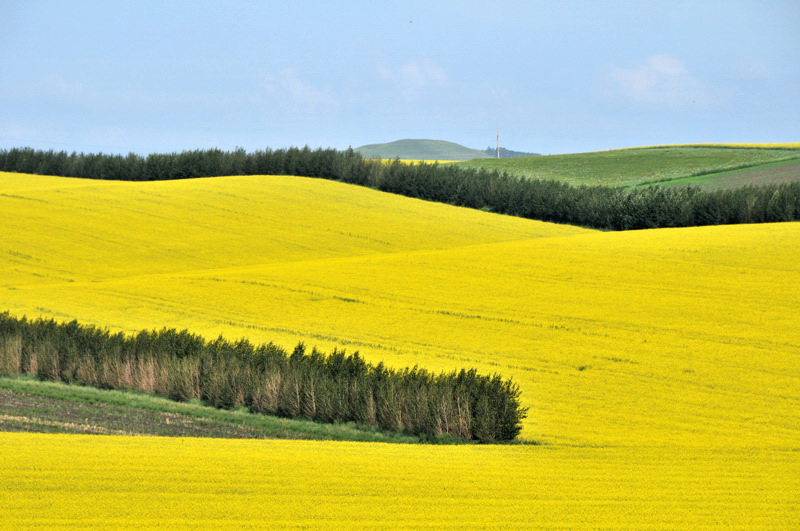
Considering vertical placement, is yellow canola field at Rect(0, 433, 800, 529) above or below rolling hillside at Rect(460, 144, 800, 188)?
below

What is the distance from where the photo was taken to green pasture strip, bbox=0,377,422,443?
11.8 meters

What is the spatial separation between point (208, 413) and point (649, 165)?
198 feet

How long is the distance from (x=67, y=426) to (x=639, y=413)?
342 inches

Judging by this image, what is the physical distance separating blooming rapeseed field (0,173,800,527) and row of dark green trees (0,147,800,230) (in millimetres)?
2930

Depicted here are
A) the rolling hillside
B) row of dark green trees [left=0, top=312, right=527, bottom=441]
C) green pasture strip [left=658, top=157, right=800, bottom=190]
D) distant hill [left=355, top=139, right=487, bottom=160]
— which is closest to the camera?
row of dark green trees [left=0, top=312, right=527, bottom=441]

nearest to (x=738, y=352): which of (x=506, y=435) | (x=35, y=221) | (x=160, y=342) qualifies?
(x=506, y=435)

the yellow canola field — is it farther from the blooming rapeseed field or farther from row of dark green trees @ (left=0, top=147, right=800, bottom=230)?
row of dark green trees @ (left=0, top=147, right=800, bottom=230)

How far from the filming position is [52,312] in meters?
19.7

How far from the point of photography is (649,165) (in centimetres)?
6744

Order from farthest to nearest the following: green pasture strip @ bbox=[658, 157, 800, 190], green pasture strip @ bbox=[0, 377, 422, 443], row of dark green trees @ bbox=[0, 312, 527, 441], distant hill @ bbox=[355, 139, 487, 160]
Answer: distant hill @ bbox=[355, 139, 487, 160]
green pasture strip @ bbox=[658, 157, 800, 190]
green pasture strip @ bbox=[0, 377, 422, 443]
row of dark green trees @ bbox=[0, 312, 527, 441]

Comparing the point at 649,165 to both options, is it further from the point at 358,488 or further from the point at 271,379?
the point at 358,488

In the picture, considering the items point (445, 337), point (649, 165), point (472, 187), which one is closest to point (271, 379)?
point (445, 337)

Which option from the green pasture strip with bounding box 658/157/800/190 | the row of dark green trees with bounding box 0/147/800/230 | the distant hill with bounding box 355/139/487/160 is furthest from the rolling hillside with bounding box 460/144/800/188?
the distant hill with bounding box 355/139/487/160

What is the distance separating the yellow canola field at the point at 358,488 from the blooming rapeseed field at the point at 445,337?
1.3 inches
